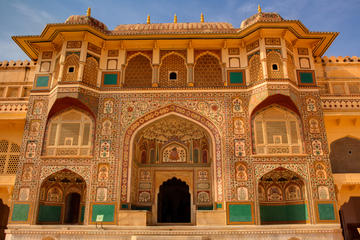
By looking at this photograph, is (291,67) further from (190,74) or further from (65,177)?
(65,177)

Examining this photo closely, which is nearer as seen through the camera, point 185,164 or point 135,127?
point 135,127

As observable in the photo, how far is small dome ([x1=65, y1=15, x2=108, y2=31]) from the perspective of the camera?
12758 mm

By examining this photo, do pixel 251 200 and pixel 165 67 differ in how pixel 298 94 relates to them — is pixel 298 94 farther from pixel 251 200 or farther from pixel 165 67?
pixel 165 67

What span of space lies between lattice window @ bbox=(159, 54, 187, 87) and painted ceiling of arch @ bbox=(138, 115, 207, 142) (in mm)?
1510

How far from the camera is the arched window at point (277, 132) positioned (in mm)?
11688

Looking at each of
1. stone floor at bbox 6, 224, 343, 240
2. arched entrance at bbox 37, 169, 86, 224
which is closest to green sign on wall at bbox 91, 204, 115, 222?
stone floor at bbox 6, 224, 343, 240

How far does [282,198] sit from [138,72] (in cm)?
763

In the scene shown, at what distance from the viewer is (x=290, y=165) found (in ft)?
37.4

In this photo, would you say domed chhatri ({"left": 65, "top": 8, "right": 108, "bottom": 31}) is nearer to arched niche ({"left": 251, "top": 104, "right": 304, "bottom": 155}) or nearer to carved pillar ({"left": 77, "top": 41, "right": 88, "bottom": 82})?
carved pillar ({"left": 77, "top": 41, "right": 88, "bottom": 82})

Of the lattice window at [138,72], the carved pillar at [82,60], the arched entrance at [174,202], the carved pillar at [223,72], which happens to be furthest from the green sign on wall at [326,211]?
the carved pillar at [82,60]

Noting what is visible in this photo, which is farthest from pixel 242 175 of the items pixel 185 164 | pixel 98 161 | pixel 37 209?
pixel 37 209

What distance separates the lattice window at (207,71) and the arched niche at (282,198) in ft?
13.9

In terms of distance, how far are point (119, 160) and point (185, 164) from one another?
313 cm

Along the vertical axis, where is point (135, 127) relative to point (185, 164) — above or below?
above
